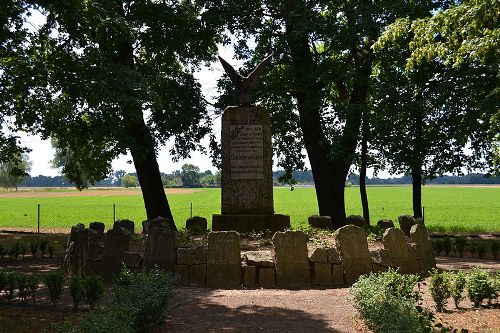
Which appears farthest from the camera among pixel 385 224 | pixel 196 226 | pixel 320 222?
pixel 385 224

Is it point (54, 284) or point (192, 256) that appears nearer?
point (54, 284)

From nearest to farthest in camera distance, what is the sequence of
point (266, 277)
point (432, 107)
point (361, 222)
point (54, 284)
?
point (54, 284), point (266, 277), point (361, 222), point (432, 107)

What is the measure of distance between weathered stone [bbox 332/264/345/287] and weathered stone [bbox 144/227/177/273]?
3300 mm

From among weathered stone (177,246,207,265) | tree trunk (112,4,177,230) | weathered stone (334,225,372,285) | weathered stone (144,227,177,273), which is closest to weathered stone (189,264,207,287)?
weathered stone (177,246,207,265)

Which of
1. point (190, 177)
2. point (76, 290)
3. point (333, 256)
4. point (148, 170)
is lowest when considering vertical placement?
point (76, 290)

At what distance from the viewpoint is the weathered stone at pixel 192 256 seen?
10.5 metres

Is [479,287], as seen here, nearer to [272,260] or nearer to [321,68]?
[272,260]

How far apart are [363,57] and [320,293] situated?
45.8ft

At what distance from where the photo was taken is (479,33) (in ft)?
31.2

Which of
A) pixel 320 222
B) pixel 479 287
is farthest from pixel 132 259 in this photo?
pixel 479 287

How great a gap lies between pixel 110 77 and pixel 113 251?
7158mm

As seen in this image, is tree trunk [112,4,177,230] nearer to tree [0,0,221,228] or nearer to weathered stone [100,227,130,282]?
tree [0,0,221,228]

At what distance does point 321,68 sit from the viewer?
19.7 m

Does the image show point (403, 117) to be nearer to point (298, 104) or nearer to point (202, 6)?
point (298, 104)
